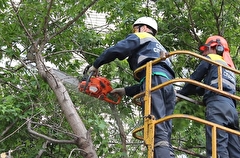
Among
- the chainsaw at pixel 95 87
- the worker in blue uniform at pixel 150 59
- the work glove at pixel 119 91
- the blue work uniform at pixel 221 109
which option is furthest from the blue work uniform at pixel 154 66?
the work glove at pixel 119 91

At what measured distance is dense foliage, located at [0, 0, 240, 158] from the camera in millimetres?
6203

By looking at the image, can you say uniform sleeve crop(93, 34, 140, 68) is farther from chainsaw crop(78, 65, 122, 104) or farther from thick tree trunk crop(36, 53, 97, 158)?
thick tree trunk crop(36, 53, 97, 158)

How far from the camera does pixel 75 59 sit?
25.8 feet

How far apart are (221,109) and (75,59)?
134 inches

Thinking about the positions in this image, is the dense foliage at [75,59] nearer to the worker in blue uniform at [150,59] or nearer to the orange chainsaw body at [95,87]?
the orange chainsaw body at [95,87]

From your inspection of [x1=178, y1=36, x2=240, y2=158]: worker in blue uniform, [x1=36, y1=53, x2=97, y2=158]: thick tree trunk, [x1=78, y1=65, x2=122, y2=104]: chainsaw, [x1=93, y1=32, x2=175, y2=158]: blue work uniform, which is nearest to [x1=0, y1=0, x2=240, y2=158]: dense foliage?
[x1=36, y1=53, x2=97, y2=158]: thick tree trunk

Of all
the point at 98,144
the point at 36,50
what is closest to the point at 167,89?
the point at 98,144

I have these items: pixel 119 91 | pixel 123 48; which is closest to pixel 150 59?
pixel 123 48

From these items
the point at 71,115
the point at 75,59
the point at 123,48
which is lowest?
the point at 71,115

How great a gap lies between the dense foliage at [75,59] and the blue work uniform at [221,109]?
16.7 inches

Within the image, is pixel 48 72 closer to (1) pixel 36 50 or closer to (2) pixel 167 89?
(1) pixel 36 50

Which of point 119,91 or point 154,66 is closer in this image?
point 154,66

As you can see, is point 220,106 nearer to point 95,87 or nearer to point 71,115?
point 95,87

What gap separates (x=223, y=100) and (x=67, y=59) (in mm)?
3243
